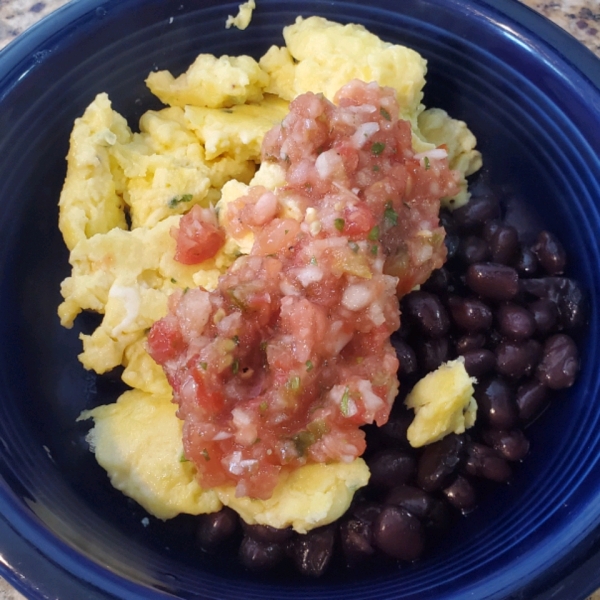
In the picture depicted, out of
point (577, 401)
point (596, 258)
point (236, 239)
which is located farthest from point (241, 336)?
point (596, 258)

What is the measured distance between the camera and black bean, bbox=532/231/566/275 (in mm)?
2484

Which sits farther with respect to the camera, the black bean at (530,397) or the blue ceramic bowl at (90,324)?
the black bean at (530,397)

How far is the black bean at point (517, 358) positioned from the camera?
2.34 meters

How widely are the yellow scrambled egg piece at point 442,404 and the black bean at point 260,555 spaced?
62 cm

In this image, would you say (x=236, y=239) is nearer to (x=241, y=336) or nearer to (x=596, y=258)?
(x=241, y=336)

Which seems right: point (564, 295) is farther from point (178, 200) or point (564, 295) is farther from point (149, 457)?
point (149, 457)

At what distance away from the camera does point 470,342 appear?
7.89 ft

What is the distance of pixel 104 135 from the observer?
8.32 feet

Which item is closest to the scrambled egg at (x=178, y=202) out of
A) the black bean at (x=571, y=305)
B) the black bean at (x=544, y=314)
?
the black bean at (x=544, y=314)

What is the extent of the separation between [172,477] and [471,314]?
130cm

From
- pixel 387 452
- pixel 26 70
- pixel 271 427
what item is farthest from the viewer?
pixel 26 70

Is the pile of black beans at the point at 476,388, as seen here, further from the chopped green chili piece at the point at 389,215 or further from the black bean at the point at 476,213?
the chopped green chili piece at the point at 389,215

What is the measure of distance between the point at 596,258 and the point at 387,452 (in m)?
1.14

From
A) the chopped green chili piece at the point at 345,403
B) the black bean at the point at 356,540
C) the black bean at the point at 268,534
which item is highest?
the chopped green chili piece at the point at 345,403
